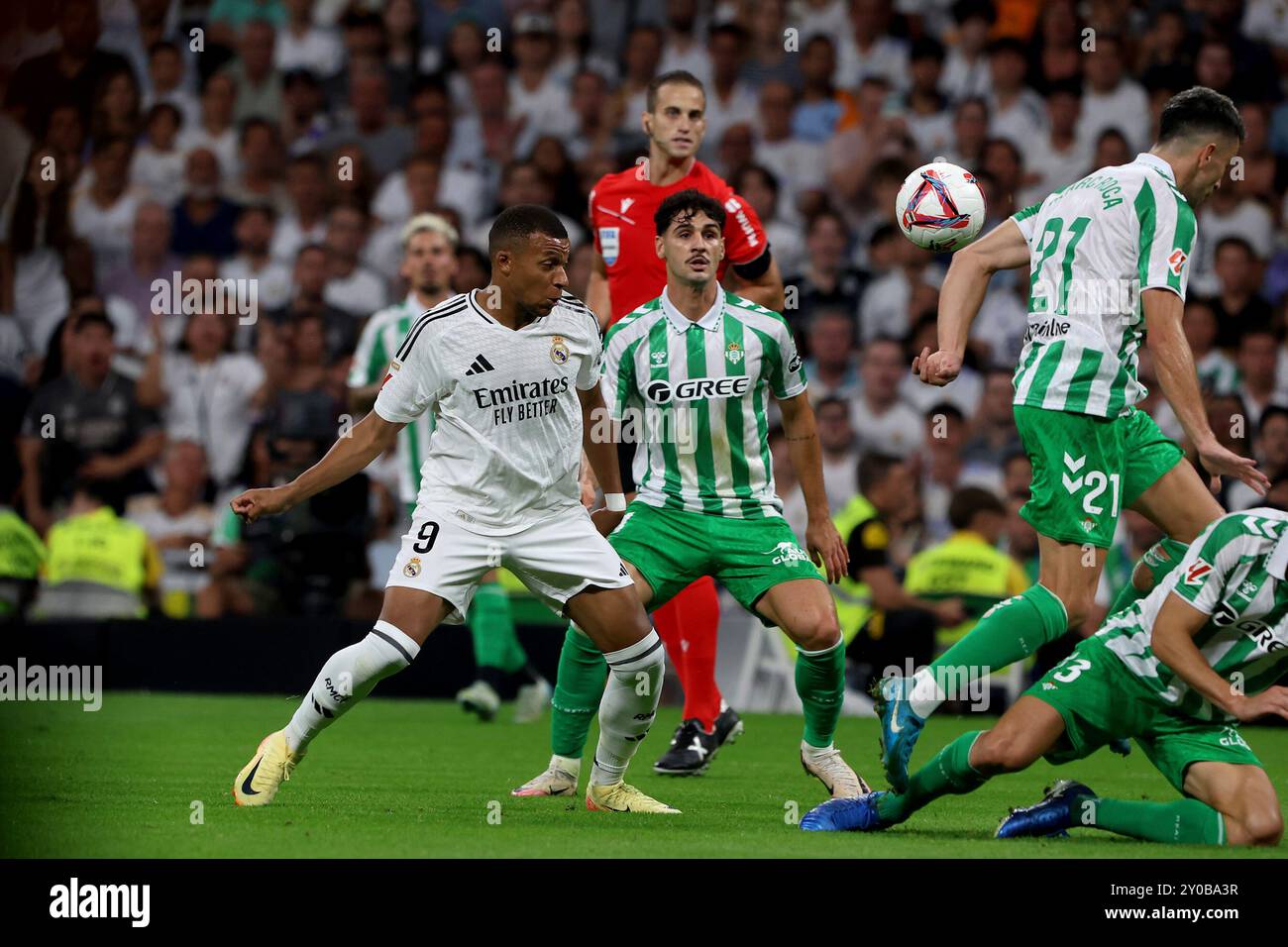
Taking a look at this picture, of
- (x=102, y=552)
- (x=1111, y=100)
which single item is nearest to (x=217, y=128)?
(x=102, y=552)

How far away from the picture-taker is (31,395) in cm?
1340

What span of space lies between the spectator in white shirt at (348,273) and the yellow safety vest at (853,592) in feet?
14.6

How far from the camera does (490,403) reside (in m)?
6.76

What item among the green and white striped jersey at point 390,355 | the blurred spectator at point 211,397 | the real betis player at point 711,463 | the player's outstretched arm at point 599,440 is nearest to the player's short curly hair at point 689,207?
the real betis player at point 711,463

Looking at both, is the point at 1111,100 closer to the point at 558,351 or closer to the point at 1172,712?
the point at 558,351

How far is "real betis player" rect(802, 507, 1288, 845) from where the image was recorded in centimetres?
587

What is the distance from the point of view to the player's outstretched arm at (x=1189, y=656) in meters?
5.66

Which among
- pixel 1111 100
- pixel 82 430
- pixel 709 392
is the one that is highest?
pixel 1111 100

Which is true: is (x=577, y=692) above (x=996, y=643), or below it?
below

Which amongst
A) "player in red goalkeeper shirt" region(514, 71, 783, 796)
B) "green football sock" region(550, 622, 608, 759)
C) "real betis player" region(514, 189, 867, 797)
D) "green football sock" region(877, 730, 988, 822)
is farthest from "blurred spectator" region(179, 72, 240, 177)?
"green football sock" region(877, 730, 988, 822)

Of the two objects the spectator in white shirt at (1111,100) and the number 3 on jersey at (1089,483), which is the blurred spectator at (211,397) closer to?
the spectator in white shirt at (1111,100)

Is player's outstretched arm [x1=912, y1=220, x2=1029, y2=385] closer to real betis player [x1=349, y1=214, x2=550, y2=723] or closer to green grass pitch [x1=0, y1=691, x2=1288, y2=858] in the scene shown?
green grass pitch [x1=0, y1=691, x2=1288, y2=858]

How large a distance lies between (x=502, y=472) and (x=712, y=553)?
1.06 metres
